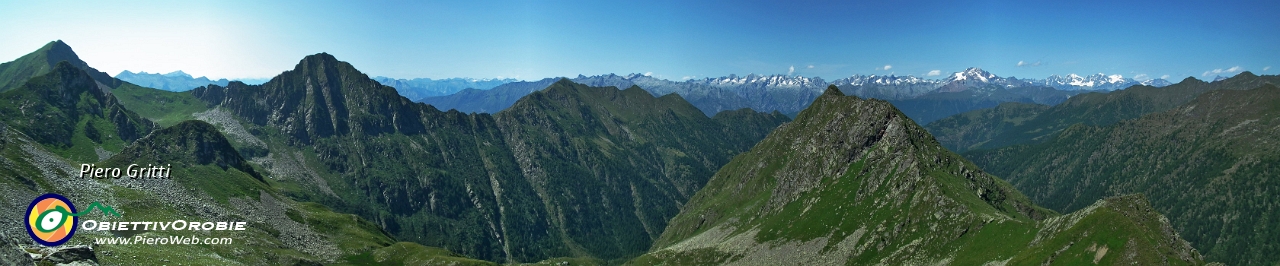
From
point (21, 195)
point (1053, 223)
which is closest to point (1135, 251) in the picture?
point (1053, 223)

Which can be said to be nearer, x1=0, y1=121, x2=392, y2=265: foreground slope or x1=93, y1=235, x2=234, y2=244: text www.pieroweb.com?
x1=93, y1=235, x2=234, y2=244: text www.pieroweb.com

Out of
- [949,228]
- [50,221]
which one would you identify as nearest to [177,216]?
[50,221]

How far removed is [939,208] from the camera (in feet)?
504

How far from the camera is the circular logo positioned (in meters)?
68.3

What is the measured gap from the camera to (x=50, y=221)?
2771 inches

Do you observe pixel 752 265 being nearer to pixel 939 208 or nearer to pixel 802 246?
pixel 802 246

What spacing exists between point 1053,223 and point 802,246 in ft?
248

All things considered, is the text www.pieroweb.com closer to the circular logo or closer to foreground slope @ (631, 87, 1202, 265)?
the circular logo

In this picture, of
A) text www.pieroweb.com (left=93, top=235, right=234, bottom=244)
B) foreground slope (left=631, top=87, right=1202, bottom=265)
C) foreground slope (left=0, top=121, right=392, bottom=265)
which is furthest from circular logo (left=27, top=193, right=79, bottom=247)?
foreground slope (left=631, top=87, right=1202, bottom=265)

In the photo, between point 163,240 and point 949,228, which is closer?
point 163,240

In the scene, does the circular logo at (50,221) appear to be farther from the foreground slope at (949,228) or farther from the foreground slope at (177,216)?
the foreground slope at (949,228)

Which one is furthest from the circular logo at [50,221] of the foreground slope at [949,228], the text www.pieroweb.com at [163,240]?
the foreground slope at [949,228]

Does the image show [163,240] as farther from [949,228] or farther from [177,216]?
[949,228]

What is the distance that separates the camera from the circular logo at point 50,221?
68312 millimetres
